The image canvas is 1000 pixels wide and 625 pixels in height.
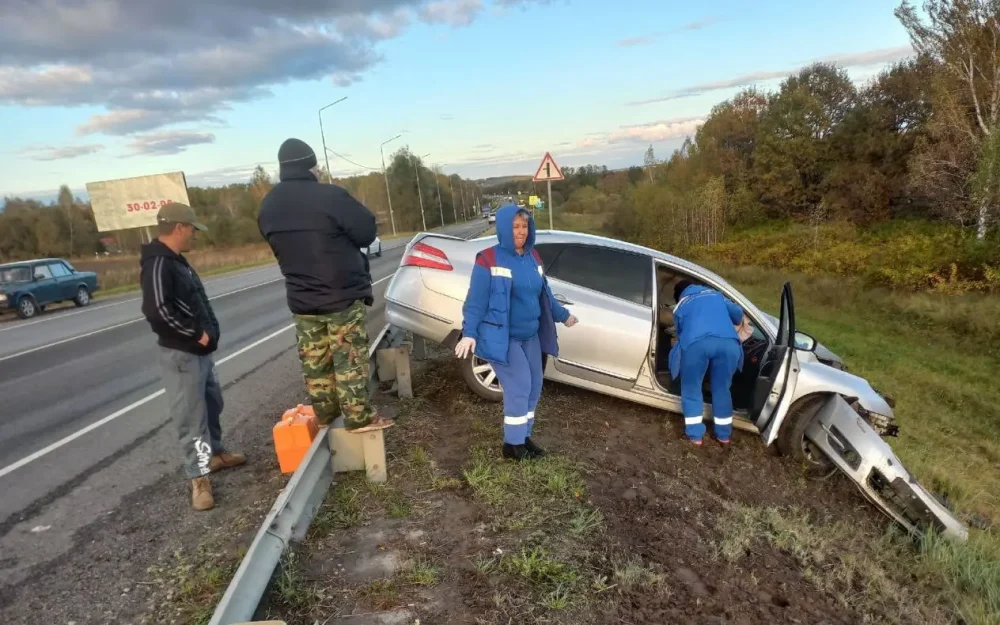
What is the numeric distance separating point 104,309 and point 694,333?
17.0m

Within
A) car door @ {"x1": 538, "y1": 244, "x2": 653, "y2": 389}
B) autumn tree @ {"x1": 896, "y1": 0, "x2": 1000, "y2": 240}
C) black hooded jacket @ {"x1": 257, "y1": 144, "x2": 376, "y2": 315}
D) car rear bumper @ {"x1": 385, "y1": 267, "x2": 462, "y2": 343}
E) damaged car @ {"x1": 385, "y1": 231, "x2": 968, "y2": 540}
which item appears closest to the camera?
black hooded jacket @ {"x1": 257, "y1": 144, "x2": 376, "y2": 315}

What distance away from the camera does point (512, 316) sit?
392 cm

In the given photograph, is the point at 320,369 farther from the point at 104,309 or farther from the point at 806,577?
the point at 104,309

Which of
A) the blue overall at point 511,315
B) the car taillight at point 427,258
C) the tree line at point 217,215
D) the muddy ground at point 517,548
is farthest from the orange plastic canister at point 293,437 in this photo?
the tree line at point 217,215

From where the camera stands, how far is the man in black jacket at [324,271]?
3.47 meters

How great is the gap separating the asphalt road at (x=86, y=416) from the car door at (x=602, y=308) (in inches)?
130

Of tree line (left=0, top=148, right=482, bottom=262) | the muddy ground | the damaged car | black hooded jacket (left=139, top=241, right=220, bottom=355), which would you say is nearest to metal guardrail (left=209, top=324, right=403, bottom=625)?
the muddy ground

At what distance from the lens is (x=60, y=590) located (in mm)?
3074

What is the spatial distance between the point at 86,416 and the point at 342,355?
4.17 meters

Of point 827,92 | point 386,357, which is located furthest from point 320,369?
point 827,92

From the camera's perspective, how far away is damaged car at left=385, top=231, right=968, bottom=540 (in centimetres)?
446

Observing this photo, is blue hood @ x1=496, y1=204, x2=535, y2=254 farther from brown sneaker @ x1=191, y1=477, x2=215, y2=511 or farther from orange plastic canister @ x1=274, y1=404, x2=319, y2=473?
brown sneaker @ x1=191, y1=477, x2=215, y2=511

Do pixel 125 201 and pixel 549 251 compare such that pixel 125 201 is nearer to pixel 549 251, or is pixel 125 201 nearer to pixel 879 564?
pixel 549 251

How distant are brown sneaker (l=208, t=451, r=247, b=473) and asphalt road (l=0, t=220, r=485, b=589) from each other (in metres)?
0.44
